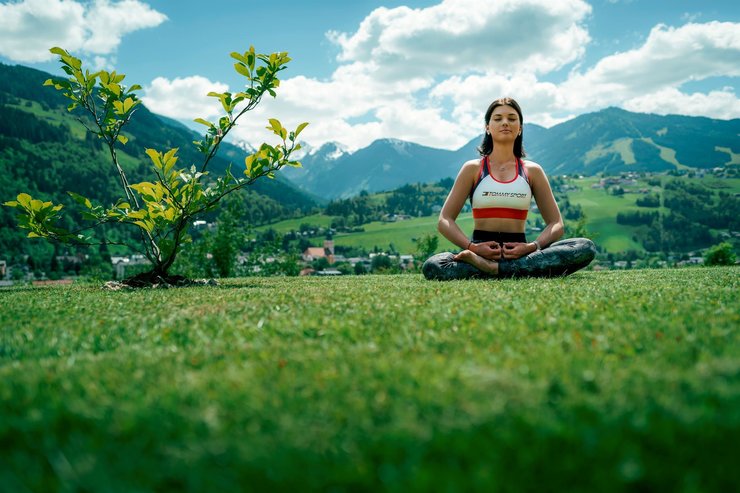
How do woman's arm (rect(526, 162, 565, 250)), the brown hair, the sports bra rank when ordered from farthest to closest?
the brown hair < woman's arm (rect(526, 162, 565, 250)) < the sports bra

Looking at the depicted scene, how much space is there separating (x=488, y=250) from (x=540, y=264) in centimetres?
101

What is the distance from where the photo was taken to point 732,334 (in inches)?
131

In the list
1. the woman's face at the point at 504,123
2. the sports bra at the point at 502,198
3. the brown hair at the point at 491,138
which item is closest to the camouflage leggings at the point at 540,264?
the sports bra at the point at 502,198

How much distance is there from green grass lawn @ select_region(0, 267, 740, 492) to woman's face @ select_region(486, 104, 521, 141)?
6.82 meters

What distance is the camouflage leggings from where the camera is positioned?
910cm

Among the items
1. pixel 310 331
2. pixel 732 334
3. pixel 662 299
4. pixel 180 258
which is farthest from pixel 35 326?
pixel 180 258

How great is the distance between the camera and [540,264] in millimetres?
9125

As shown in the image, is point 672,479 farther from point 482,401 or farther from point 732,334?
point 732,334

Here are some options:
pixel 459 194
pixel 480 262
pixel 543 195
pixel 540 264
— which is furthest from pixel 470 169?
pixel 540 264

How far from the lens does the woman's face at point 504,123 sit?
10.1 m

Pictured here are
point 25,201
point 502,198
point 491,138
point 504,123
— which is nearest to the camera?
point 25,201

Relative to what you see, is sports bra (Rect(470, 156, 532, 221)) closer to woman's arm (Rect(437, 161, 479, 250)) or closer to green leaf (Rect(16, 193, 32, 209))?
woman's arm (Rect(437, 161, 479, 250))

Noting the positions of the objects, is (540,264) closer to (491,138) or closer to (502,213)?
(502,213)

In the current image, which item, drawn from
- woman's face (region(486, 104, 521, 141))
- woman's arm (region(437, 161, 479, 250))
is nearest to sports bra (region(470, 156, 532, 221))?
woman's arm (region(437, 161, 479, 250))
